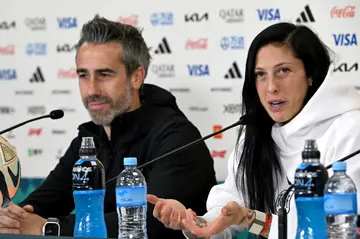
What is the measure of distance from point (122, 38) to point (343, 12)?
3.17 feet

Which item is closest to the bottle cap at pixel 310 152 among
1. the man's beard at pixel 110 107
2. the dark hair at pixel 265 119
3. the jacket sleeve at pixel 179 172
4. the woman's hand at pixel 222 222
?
the woman's hand at pixel 222 222

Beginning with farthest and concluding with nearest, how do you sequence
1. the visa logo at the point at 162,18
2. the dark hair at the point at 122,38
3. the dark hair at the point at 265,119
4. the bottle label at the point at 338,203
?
the visa logo at the point at 162,18 < the dark hair at the point at 122,38 < the dark hair at the point at 265,119 < the bottle label at the point at 338,203

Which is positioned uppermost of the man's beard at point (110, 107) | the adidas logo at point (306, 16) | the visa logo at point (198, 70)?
the adidas logo at point (306, 16)

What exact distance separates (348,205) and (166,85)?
6.75ft

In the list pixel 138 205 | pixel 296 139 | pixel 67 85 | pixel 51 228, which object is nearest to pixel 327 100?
pixel 296 139

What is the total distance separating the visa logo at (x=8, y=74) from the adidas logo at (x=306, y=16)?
1.53 m

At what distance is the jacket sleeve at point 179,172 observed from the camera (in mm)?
3090

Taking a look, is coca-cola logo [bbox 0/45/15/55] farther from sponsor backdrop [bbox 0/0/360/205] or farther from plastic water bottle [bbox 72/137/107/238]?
plastic water bottle [bbox 72/137/107/238]

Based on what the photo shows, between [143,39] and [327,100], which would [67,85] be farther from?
[327,100]

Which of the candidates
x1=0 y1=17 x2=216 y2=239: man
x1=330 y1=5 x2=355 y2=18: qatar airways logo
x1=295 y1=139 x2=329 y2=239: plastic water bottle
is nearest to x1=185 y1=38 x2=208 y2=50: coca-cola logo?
x1=0 y1=17 x2=216 y2=239: man

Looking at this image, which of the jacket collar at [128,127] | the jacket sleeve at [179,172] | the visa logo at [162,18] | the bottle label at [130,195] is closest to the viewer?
the bottle label at [130,195]

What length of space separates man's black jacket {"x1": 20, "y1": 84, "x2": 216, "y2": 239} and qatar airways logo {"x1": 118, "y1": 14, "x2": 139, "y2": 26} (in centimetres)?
41

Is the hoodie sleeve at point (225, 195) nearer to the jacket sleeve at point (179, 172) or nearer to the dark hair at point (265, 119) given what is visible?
the dark hair at point (265, 119)

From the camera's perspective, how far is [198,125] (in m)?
3.74
